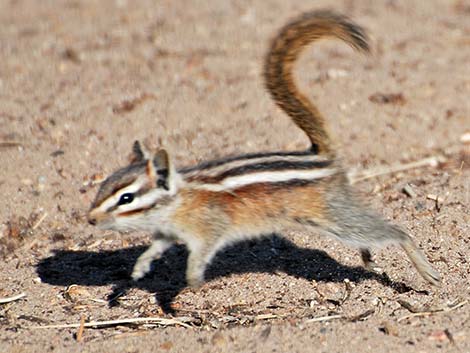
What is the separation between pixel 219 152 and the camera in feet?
22.7

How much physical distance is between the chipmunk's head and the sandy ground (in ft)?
1.75

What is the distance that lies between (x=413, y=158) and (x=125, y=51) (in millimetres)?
3010

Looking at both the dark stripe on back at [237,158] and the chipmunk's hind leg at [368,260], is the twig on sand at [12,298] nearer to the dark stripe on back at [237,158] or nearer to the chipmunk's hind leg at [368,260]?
the dark stripe on back at [237,158]

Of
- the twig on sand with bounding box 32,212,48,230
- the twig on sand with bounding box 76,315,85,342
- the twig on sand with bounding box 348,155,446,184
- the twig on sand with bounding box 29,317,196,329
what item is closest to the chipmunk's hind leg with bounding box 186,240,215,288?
the twig on sand with bounding box 29,317,196,329

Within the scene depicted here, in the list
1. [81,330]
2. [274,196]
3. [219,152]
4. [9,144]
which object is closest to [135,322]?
[81,330]

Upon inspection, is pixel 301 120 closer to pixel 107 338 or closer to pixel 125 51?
pixel 107 338

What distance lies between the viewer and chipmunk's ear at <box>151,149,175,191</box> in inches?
191

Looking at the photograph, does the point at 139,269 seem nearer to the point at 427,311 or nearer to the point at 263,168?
the point at 263,168

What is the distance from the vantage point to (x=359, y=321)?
4820 millimetres

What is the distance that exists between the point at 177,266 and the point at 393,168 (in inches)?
67.3

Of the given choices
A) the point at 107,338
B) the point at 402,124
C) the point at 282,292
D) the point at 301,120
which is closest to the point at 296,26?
the point at 301,120

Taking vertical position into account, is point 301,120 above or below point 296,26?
below

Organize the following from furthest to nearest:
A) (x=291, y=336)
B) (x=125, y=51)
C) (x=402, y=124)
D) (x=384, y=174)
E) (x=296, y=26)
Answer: (x=125, y=51), (x=402, y=124), (x=384, y=174), (x=296, y=26), (x=291, y=336)

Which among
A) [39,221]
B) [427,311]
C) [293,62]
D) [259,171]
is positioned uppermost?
[293,62]
